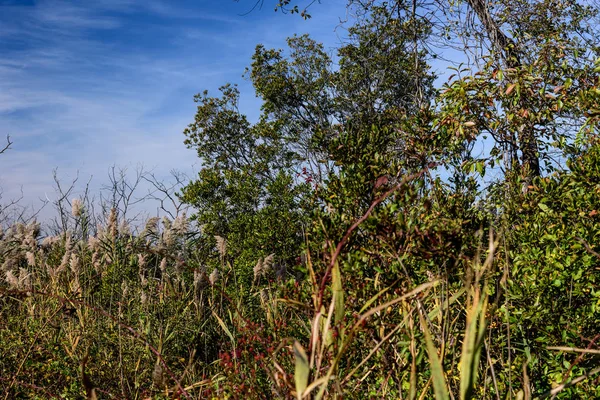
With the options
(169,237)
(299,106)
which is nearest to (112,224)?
(169,237)

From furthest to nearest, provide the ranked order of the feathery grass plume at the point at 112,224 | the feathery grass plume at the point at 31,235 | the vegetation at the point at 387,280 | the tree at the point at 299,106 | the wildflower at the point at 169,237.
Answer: the tree at the point at 299,106 < the feathery grass plume at the point at 31,235 < the wildflower at the point at 169,237 < the feathery grass plume at the point at 112,224 < the vegetation at the point at 387,280

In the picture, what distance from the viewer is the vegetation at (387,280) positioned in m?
2.06

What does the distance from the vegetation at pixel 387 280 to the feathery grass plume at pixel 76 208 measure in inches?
0.8

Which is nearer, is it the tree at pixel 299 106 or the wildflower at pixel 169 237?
the wildflower at pixel 169 237

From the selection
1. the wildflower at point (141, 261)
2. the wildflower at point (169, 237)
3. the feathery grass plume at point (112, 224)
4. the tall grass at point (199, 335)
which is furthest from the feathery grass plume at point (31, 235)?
the wildflower at point (169, 237)


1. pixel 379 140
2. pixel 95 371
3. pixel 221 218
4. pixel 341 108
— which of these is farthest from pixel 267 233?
pixel 341 108

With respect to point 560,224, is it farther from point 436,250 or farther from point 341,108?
Result: point 341,108

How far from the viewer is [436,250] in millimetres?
2537

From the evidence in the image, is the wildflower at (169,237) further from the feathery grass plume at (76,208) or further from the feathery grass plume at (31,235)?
the feathery grass plume at (31,235)

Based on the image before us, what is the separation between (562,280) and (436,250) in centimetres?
82

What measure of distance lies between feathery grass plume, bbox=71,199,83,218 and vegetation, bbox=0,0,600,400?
21 millimetres

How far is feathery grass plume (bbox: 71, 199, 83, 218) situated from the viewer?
4.80 meters

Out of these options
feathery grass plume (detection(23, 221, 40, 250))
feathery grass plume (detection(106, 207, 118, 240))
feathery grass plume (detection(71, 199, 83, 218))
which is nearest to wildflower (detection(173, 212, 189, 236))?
feathery grass plume (detection(106, 207, 118, 240))

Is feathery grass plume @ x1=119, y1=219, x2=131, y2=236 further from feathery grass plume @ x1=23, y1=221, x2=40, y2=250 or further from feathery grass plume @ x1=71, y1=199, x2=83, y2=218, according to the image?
feathery grass plume @ x1=23, y1=221, x2=40, y2=250
